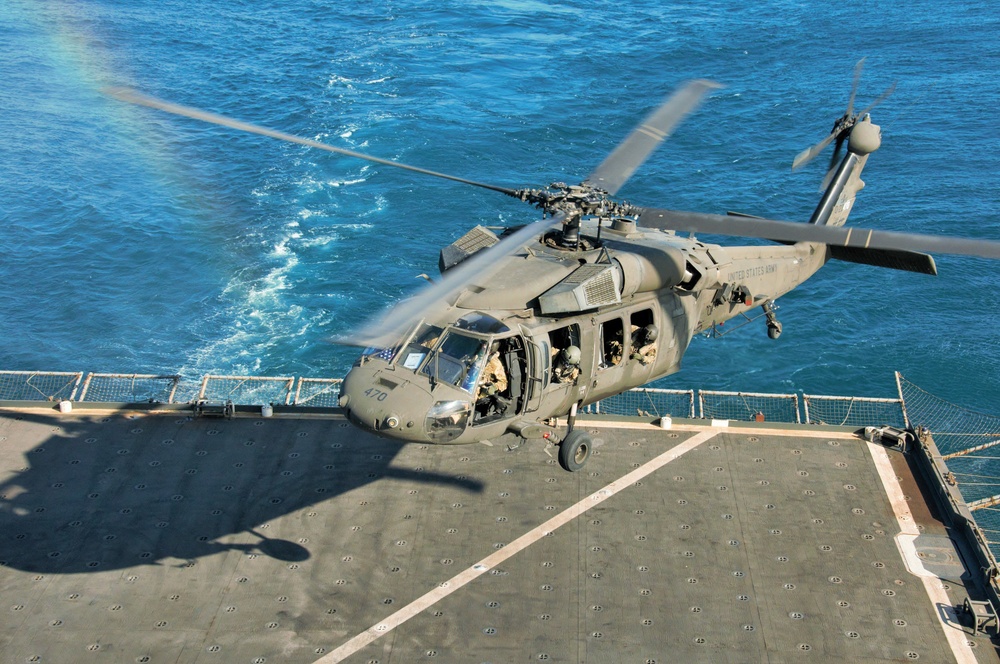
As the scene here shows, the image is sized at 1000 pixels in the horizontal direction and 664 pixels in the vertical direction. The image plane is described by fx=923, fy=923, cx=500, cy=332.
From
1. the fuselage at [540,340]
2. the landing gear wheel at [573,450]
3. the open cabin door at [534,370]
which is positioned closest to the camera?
the fuselage at [540,340]

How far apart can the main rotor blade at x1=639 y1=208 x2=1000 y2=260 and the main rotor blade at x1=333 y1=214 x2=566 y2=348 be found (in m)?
2.99

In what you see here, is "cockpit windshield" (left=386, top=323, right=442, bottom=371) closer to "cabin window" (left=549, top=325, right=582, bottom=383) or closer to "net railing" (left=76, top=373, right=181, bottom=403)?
"cabin window" (left=549, top=325, right=582, bottom=383)

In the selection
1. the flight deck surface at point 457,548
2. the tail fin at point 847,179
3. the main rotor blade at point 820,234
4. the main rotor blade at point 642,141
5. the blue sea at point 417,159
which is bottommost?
the flight deck surface at point 457,548

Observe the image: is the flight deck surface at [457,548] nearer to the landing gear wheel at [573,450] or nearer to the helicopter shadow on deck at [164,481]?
the helicopter shadow on deck at [164,481]

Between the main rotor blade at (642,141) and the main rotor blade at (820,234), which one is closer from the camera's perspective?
the main rotor blade at (820,234)

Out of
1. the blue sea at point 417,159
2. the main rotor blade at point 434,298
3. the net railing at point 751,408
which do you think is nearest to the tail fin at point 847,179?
the net railing at point 751,408

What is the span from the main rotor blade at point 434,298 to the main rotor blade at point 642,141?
2000mm

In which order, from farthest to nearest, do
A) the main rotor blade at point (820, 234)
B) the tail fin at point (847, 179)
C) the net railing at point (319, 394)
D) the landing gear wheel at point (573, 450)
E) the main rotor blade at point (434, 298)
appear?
the tail fin at point (847, 179) < the net railing at point (319, 394) < the landing gear wheel at point (573, 450) < the main rotor blade at point (820, 234) < the main rotor blade at point (434, 298)

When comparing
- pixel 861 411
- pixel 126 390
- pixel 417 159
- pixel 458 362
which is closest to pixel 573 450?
pixel 458 362

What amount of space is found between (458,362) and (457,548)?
18.9 feet

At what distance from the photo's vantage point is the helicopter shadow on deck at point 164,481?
71.7ft

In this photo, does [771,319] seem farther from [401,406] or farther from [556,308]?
[401,406]

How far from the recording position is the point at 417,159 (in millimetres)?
54062

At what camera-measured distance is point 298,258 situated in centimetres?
4800
